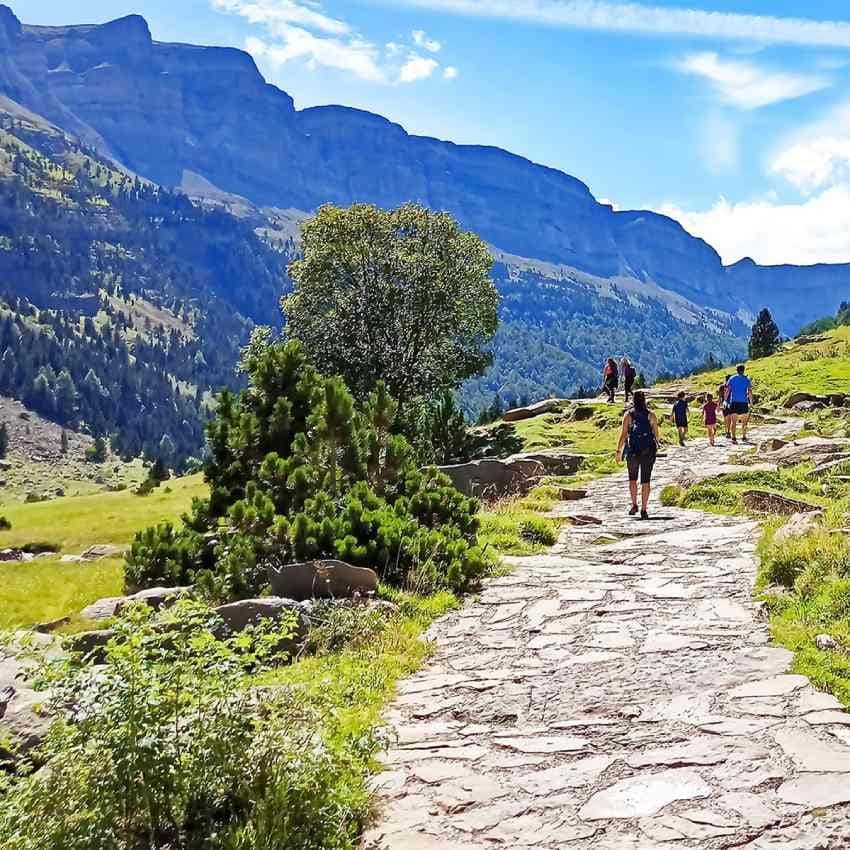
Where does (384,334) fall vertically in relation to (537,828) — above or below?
above

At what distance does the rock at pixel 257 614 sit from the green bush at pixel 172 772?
12.1 ft

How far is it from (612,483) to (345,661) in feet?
54.7

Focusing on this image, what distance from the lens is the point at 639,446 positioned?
715 inches

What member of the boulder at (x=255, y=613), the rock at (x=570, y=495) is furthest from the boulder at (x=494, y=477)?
the boulder at (x=255, y=613)

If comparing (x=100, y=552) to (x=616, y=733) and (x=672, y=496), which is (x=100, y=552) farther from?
(x=616, y=733)

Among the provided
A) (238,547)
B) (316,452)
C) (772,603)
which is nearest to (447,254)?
(316,452)

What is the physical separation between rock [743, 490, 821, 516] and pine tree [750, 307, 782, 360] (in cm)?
7151

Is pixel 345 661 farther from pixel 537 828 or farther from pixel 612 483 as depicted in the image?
pixel 612 483

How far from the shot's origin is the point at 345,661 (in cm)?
882

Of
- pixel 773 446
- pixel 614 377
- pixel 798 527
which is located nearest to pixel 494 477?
pixel 773 446

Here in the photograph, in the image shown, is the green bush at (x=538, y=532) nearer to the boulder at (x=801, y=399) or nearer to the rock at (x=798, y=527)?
the rock at (x=798, y=527)

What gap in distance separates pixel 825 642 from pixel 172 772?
19.4ft

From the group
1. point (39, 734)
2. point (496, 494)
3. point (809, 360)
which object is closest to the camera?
point (39, 734)

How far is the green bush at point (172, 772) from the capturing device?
496cm
